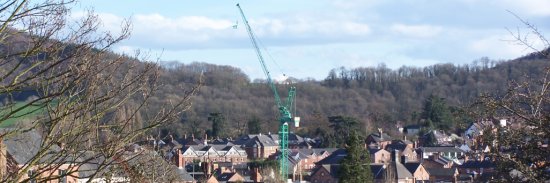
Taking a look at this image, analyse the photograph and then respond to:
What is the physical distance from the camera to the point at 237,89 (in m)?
115

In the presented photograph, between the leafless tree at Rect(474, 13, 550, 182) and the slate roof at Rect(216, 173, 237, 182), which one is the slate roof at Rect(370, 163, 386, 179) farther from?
the leafless tree at Rect(474, 13, 550, 182)

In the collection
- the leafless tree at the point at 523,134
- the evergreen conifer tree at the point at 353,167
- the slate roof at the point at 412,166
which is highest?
the leafless tree at the point at 523,134

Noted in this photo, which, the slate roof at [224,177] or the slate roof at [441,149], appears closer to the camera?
the slate roof at [224,177]

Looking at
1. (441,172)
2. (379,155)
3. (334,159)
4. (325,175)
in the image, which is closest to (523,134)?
(325,175)

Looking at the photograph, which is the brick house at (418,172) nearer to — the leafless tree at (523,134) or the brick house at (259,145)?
the brick house at (259,145)

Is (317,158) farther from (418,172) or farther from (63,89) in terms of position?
(63,89)

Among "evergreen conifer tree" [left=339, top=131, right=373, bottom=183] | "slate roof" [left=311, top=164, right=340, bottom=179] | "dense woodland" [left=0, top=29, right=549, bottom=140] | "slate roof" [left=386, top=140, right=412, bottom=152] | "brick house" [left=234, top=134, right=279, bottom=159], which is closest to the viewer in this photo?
"evergreen conifer tree" [left=339, top=131, right=373, bottom=183]

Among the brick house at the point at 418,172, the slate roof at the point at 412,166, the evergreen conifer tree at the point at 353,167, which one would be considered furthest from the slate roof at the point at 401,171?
the evergreen conifer tree at the point at 353,167

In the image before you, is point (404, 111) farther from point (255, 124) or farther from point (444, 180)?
point (444, 180)

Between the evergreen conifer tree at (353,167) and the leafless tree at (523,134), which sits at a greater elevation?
the leafless tree at (523,134)

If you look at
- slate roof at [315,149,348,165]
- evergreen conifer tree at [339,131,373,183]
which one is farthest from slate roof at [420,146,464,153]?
evergreen conifer tree at [339,131,373,183]

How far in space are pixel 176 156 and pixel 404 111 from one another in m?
64.7

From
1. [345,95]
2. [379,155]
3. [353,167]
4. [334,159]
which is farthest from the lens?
[345,95]

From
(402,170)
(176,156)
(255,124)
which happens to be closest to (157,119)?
(176,156)
